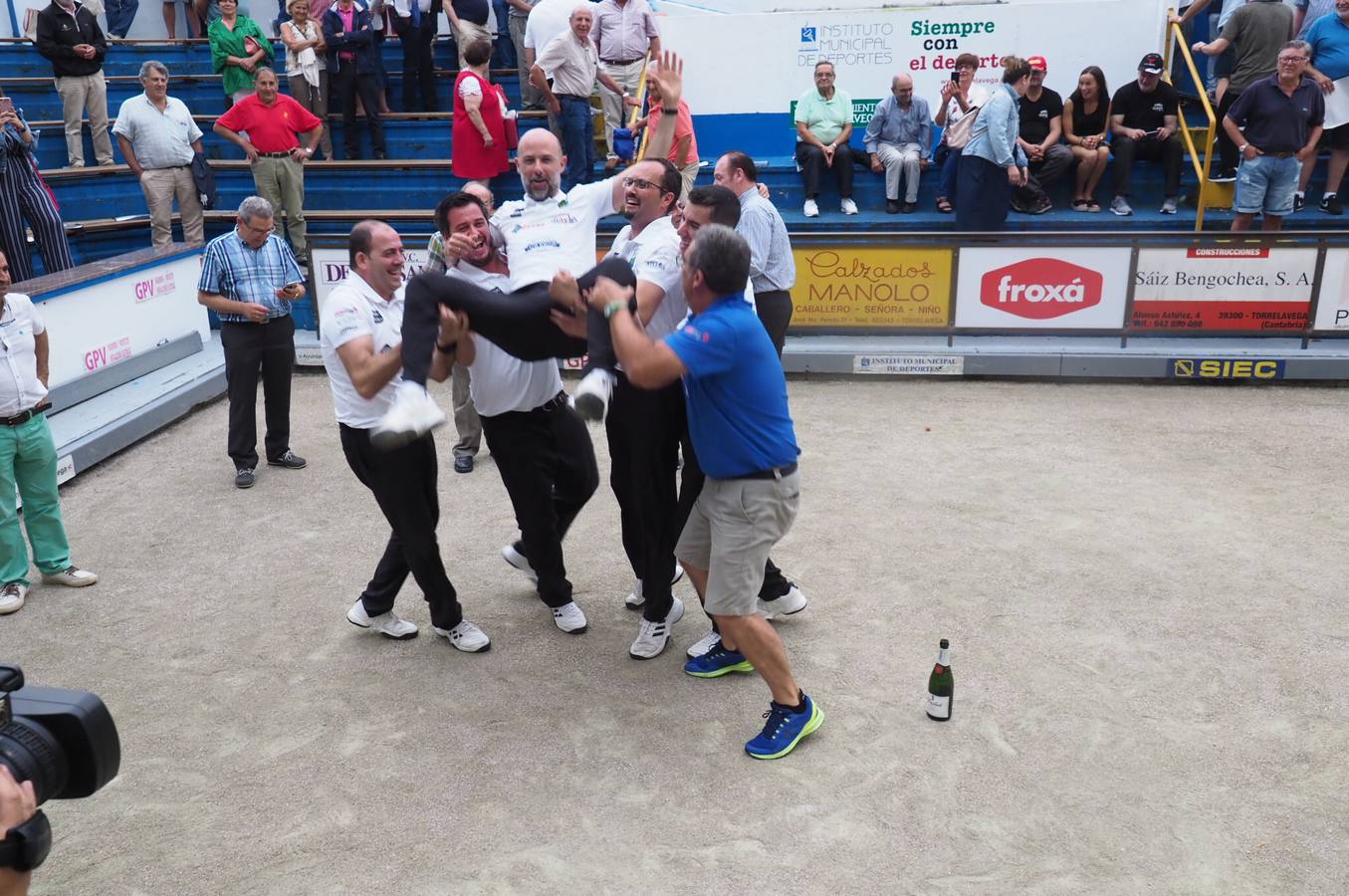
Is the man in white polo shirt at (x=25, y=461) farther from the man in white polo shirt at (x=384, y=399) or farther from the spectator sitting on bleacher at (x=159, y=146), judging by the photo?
the spectator sitting on bleacher at (x=159, y=146)

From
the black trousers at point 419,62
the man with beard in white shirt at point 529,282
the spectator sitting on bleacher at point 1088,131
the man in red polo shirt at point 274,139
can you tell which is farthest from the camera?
the black trousers at point 419,62

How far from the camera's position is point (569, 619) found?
227 inches

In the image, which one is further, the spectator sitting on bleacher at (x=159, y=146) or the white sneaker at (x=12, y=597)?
the spectator sitting on bleacher at (x=159, y=146)

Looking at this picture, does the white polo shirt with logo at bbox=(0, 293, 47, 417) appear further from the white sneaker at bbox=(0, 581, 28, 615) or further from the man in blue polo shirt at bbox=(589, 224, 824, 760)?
the man in blue polo shirt at bbox=(589, 224, 824, 760)

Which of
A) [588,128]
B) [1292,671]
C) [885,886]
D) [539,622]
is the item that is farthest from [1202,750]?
[588,128]

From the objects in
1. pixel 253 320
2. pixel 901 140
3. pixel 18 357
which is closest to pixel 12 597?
pixel 18 357

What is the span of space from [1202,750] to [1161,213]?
1033 cm

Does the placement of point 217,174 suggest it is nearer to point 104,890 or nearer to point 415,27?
point 415,27

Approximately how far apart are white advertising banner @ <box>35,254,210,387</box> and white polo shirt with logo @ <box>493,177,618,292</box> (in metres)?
5.39

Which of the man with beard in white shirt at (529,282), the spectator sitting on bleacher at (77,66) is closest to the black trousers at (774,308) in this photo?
the man with beard in white shirt at (529,282)

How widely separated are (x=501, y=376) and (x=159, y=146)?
9.26 meters

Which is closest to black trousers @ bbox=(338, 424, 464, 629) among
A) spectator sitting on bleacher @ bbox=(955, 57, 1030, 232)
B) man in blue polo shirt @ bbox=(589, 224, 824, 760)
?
man in blue polo shirt @ bbox=(589, 224, 824, 760)

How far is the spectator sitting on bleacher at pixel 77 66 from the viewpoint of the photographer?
43.5 ft

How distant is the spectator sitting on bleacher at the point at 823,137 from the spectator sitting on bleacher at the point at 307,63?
6.09m
